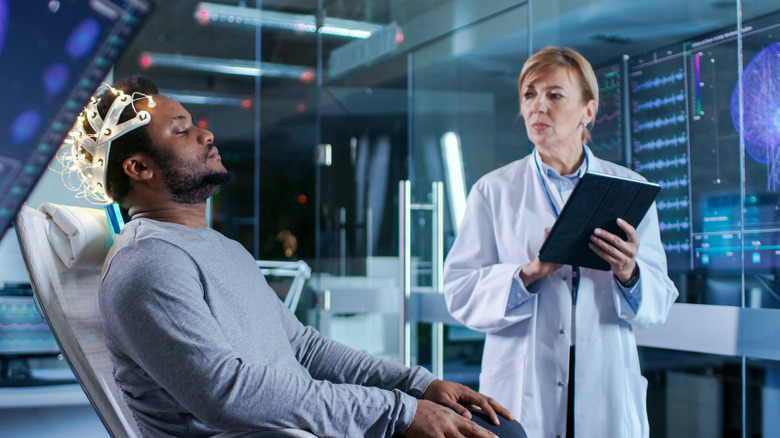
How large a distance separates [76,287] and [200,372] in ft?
1.80

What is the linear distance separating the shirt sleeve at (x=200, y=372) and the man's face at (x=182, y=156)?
26 cm

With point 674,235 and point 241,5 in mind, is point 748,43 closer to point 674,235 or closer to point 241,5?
point 674,235

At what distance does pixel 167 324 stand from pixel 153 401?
213mm

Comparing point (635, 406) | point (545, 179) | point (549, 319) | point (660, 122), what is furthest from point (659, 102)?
point (635, 406)

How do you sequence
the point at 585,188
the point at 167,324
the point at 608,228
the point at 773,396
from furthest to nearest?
the point at 773,396 < the point at 608,228 < the point at 585,188 < the point at 167,324

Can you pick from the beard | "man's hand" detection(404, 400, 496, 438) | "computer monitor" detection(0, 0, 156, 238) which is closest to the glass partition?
"man's hand" detection(404, 400, 496, 438)

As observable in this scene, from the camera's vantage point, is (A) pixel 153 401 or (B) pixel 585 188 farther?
(B) pixel 585 188

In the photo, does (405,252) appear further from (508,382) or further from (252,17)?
(252,17)

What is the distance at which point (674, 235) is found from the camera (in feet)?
7.06

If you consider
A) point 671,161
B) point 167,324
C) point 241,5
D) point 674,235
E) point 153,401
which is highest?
point 241,5

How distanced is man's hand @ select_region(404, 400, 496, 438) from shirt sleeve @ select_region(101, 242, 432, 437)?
2 cm

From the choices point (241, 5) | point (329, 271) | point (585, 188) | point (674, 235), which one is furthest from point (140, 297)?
point (241, 5)

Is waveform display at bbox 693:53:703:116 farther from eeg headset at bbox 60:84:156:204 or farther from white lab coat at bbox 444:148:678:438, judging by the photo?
eeg headset at bbox 60:84:156:204

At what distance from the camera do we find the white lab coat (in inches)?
70.9
